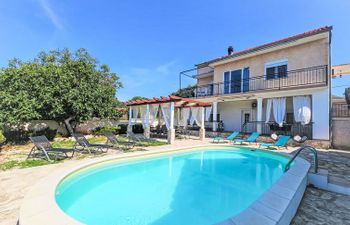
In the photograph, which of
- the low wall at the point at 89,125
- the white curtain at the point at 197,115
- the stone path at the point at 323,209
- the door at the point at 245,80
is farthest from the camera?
the low wall at the point at 89,125

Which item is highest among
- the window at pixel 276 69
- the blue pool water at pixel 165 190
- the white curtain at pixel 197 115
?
the window at pixel 276 69

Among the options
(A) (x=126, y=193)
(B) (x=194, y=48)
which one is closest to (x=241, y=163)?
(A) (x=126, y=193)

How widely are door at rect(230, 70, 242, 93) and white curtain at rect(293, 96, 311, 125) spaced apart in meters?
5.33

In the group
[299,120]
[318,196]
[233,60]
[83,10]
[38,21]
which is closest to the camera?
[318,196]

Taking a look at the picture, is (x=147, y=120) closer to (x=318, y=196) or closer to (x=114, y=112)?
(x=114, y=112)

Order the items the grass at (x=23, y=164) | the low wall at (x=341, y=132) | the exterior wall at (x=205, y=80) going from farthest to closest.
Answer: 1. the exterior wall at (x=205, y=80)
2. the low wall at (x=341, y=132)
3. the grass at (x=23, y=164)

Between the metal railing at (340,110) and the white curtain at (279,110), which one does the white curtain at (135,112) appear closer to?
the white curtain at (279,110)

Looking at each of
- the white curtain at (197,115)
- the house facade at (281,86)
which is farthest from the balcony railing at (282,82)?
the white curtain at (197,115)

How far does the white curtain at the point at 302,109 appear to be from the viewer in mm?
12422

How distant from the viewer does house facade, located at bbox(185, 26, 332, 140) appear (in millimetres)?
12148

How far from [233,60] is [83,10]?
1421cm

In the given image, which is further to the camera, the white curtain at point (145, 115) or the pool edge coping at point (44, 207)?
the white curtain at point (145, 115)

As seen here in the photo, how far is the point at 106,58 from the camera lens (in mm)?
24922

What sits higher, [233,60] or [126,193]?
[233,60]
